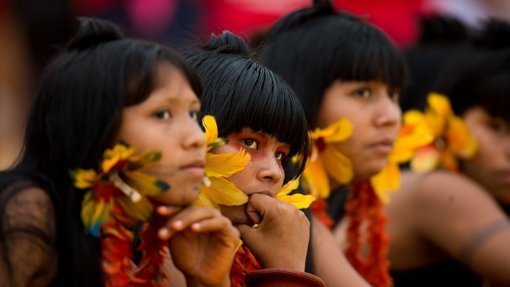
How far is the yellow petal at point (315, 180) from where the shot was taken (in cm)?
386

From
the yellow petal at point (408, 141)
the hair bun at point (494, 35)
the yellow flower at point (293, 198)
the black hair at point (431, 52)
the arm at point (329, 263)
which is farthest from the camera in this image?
the black hair at point (431, 52)

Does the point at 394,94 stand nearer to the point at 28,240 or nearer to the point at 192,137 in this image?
the point at 192,137

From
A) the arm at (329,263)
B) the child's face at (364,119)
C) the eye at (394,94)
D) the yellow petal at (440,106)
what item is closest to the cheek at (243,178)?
the arm at (329,263)

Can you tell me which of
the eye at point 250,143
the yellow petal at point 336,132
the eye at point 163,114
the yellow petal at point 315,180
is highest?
the eye at point 163,114

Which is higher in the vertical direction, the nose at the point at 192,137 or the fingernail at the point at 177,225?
the nose at the point at 192,137

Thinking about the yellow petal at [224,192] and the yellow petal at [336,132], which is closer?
the yellow petal at [224,192]

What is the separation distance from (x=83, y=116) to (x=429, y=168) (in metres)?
2.35

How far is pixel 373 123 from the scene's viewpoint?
3.92 m

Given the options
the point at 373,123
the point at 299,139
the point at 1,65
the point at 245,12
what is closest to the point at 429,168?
the point at 373,123

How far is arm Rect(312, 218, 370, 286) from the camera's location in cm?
363

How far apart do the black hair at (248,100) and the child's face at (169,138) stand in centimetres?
40

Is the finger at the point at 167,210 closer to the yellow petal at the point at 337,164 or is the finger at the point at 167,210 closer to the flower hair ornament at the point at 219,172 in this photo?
the flower hair ornament at the point at 219,172

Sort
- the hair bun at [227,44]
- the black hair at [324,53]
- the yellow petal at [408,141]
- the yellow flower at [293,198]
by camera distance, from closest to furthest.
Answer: the yellow flower at [293,198] < the hair bun at [227,44] < the black hair at [324,53] < the yellow petal at [408,141]

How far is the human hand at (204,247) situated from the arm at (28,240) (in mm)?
272
